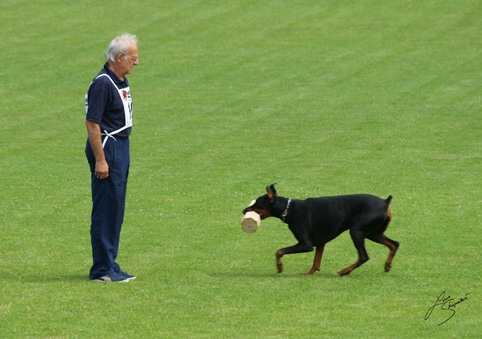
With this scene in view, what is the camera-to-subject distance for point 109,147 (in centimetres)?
1047

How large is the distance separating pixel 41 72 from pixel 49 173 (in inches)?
397

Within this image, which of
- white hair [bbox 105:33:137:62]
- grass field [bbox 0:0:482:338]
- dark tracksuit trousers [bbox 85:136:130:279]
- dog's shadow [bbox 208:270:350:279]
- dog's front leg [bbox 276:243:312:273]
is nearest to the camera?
grass field [bbox 0:0:482:338]

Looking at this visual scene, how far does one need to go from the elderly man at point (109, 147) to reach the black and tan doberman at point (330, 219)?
1.59m

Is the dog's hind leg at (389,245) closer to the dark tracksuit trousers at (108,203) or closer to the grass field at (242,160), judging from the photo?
the grass field at (242,160)

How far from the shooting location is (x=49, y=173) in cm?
1742

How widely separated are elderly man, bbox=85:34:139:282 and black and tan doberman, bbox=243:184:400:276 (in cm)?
159

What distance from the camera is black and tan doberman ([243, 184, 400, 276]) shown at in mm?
10977

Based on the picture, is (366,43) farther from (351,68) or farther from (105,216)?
(105,216)

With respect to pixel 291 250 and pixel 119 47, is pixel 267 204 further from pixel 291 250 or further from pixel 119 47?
pixel 119 47

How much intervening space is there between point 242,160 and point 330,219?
7.48 meters

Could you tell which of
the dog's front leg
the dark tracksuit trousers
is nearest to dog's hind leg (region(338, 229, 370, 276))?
the dog's front leg

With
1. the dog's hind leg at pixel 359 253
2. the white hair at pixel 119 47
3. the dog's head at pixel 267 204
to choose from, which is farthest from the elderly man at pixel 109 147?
the dog's hind leg at pixel 359 253

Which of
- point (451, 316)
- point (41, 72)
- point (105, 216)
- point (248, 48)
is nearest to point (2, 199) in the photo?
point (105, 216)

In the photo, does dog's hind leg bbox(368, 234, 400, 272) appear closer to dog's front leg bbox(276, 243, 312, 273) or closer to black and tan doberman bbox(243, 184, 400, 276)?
black and tan doberman bbox(243, 184, 400, 276)
